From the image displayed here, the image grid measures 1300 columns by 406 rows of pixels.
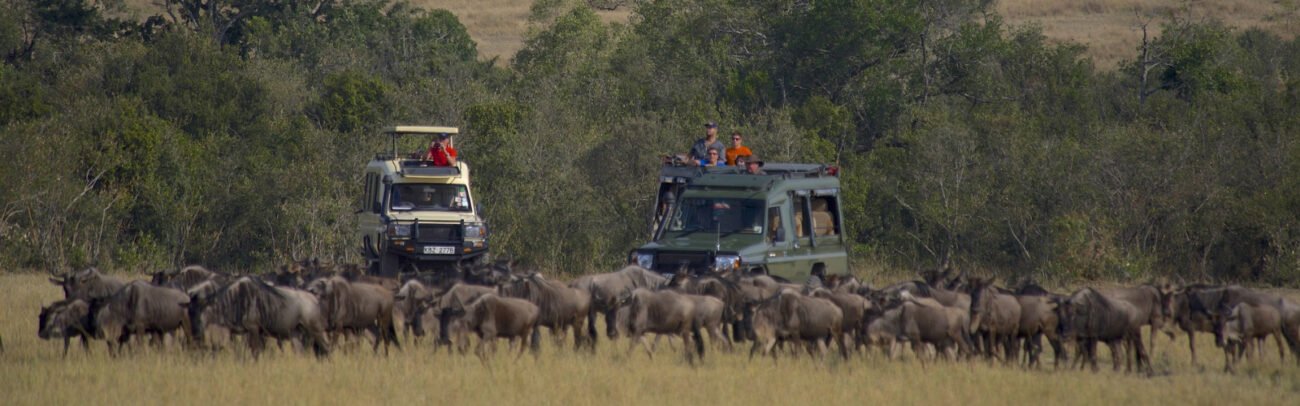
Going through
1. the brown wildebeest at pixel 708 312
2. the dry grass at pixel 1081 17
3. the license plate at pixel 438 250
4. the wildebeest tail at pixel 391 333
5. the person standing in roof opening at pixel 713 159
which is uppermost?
the dry grass at pixel 1081 17

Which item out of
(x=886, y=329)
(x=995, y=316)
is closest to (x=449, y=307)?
(x=886, y=329)

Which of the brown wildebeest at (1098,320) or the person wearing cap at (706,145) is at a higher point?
the person wearing cap at (706,145)

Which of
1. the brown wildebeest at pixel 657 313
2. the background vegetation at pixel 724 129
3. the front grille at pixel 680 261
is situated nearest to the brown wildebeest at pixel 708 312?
the brown wildebeest at pixel 657 313

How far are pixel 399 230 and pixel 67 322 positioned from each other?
26.4 ft

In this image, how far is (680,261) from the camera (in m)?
19.8

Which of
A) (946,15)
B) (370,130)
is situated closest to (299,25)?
(370,130)

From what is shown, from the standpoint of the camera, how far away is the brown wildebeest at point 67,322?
1638cm

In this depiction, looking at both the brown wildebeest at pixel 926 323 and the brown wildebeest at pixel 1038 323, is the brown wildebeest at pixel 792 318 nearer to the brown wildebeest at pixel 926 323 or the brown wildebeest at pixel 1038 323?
the brown wildebeest at pixel 926 323

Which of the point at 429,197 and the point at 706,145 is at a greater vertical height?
the point at 706,145

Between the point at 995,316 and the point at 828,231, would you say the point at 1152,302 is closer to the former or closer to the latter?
the point at 995,316

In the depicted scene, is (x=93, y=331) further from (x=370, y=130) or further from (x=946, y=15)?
(x=946, y=15)

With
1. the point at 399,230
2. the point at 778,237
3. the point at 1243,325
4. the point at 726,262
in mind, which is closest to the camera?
the point at 1243,325

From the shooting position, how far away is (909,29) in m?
40.0

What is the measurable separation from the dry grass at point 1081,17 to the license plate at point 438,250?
4410 cm
